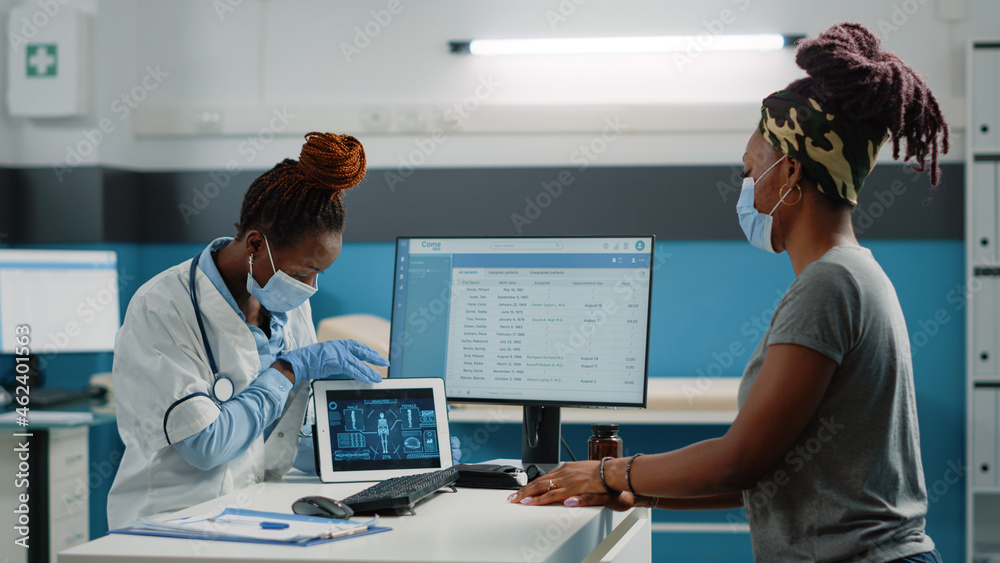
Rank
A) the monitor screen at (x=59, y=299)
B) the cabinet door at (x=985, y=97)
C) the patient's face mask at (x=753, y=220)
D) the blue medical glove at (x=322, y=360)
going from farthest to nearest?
the cabinet door at (x=985, y=97) < the monitor screen at (x=59, y=299) < the blue medical glove at (x=322, y=360) < the patient's face mask at (x=753, y=220)

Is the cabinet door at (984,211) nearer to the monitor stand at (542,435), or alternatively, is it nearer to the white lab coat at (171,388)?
the monitor stand at (542,435)

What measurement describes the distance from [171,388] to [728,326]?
2.37m

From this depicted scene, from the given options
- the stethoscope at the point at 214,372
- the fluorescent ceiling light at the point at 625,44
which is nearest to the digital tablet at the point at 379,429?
the stethoscope at the point at 214,372

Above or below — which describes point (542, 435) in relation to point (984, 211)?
below

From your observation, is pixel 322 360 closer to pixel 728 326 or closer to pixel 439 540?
pixel 439 540

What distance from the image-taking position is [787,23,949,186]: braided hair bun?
1150mm

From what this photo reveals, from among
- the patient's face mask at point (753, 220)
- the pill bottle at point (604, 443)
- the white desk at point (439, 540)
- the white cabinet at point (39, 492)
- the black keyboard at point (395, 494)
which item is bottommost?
the white cabinet at point (39, 492)

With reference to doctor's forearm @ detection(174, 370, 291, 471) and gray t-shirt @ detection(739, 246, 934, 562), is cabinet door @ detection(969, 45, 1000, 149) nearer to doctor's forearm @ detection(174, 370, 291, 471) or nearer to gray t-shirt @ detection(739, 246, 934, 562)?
gray t-shirt @ detection(739, 246, 934, 562)

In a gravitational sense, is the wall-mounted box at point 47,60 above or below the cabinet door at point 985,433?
above

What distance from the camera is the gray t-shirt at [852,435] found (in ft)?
3.46

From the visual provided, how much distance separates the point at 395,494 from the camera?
1229 millimetres

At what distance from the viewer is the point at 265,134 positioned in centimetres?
341

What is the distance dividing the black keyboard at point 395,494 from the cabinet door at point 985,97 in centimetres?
268

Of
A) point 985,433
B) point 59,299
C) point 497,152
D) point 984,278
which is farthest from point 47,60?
point 985,433
